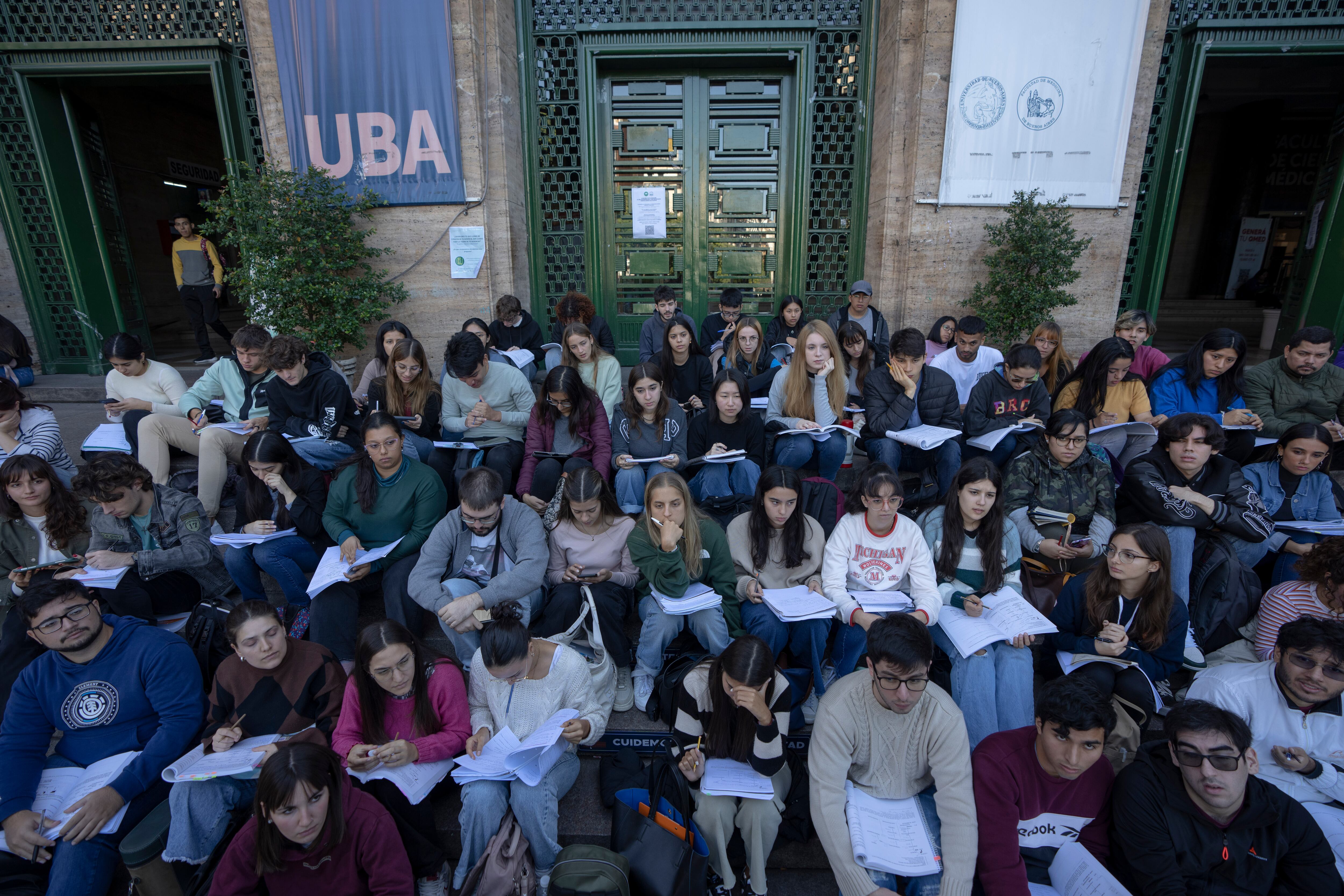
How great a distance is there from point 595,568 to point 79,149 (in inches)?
348

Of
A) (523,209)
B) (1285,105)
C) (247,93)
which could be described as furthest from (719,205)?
(1285,105)

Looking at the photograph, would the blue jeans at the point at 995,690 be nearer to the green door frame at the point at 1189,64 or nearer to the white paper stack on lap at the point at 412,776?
the white paper stack on lap at the point at 412,776

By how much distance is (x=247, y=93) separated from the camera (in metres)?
6.67

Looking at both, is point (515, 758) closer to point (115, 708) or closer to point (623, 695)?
point (623, 695)

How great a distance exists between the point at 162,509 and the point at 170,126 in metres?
11.0

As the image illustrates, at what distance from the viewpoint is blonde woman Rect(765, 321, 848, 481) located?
4.54 m

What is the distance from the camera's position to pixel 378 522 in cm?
362

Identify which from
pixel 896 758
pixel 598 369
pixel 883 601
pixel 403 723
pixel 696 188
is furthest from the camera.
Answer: pixel 696 188

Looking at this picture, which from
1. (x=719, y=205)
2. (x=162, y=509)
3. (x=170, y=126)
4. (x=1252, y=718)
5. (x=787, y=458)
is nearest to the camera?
(x=1252, y=718)

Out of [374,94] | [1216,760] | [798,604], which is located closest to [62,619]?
[798,604]

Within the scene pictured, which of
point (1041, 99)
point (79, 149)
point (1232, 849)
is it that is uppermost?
point (1041, 99)

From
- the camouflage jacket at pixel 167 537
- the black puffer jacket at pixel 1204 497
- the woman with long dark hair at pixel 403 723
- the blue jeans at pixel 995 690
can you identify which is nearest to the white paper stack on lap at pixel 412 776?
the woman with long dark hair at pixel 403 723

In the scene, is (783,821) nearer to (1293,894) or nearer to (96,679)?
(1293,894)

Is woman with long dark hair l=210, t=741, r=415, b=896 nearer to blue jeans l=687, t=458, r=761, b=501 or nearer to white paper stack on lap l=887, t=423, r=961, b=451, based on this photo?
blue jeans l=687, t=458, r=761, b=501
